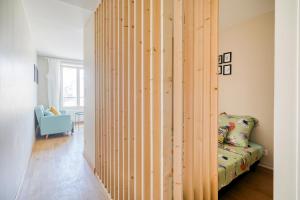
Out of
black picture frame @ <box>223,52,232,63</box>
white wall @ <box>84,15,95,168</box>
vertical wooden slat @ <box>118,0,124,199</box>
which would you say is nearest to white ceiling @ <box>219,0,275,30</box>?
black picture frame @ <box>223,52,232,63</box>

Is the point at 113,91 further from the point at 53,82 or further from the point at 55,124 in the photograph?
the point at 53,82

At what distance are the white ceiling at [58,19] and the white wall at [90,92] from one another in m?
0.22

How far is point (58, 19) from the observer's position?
108 inches

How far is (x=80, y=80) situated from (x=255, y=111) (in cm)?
626

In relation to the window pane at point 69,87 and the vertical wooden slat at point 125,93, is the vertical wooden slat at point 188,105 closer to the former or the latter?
the vertical wooden slat at point 125,93

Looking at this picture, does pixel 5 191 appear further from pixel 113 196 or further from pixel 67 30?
pixel 67 30

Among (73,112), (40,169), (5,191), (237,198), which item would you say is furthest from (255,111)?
(73,112)

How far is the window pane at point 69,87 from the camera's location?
628cm

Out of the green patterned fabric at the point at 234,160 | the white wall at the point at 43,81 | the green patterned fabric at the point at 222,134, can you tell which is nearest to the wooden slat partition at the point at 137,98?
the green patterned fabric at the point at 234,160

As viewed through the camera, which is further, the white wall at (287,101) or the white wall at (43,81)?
the white wall at (43,81)

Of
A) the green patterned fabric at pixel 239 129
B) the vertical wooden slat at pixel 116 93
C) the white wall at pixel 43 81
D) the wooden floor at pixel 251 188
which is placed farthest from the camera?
the white wall at pixel 43 81

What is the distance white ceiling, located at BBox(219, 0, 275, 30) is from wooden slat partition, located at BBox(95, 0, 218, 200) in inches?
65.4

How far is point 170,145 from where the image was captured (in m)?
1.01

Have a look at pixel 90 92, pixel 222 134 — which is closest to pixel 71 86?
pixel 90 92
